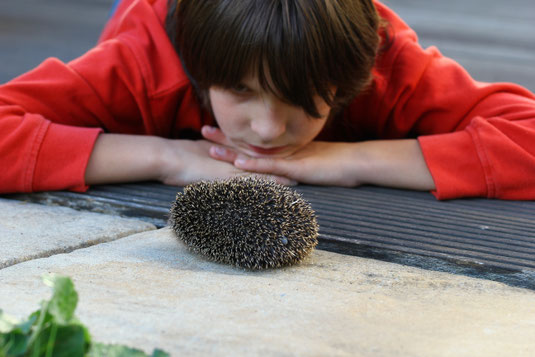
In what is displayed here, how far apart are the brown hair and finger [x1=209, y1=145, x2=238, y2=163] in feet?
1.03

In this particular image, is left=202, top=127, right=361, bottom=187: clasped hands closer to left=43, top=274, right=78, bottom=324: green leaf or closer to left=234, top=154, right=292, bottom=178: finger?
left=234, top=154, right=292, bottom=178: finger

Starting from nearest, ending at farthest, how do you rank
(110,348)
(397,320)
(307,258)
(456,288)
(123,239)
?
(110,348), (397,320), (456,288), (307,258), (123,239)

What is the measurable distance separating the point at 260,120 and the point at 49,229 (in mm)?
994

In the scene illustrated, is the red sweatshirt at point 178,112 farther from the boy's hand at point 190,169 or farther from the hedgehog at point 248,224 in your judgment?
the hedgehog at point 248,224

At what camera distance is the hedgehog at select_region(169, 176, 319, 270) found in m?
1.97

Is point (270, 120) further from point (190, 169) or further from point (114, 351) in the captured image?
point (114, 351)

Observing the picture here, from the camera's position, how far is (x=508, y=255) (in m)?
2.26

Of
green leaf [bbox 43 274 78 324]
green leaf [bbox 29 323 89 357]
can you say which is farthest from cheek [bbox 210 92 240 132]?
green leaf [bbox 29 323 89 357]

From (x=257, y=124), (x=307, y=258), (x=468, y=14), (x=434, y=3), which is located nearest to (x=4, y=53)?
(x=257, y=124)

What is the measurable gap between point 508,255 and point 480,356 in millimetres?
887

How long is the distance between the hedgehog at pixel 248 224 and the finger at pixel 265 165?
2.72 feet

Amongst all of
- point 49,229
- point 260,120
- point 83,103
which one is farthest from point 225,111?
point 49,229

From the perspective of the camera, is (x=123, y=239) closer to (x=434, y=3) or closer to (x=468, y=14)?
(x=468, y=14)

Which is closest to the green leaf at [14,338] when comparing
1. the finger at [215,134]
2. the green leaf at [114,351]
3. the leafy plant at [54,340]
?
the leafy plant at [54,340]
